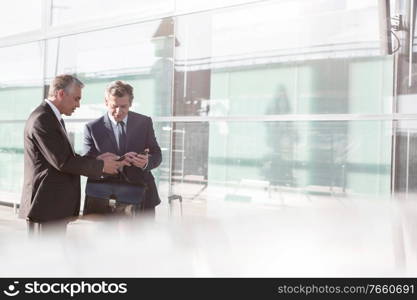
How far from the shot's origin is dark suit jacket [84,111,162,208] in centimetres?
258

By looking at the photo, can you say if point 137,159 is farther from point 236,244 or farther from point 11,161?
point 11,161

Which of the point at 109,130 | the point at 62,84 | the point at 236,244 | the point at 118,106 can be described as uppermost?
the point at 62,84

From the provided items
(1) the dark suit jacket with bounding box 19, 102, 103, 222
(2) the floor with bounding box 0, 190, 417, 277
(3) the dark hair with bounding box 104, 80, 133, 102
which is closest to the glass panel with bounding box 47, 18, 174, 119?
(3) the dark hair with bounding box 104, 80, 133, 102

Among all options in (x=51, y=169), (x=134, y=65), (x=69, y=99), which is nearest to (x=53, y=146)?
(x=51, y=169)

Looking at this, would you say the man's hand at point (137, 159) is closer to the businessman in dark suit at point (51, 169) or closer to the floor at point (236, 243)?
the businessman in dark suit at point (51, 169)

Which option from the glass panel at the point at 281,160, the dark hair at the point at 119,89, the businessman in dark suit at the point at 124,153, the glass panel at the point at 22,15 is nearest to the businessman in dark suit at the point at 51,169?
the businessman in dark suit at the point at 124,153

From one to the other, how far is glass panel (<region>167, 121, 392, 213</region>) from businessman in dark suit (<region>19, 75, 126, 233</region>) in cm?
59

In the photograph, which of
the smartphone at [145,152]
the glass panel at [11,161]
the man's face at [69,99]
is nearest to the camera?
the man's face at [69,99]

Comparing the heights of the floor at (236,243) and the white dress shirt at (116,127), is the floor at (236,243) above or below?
below

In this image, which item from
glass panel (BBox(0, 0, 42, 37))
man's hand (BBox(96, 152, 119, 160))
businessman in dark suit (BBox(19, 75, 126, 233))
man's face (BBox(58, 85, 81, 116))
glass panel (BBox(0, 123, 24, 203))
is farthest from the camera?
glass panel (BBox(0, 123, 24, 203))

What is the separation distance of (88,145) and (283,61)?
1288 mm

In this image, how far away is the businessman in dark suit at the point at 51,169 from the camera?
2.27 m

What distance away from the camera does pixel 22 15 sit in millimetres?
3150

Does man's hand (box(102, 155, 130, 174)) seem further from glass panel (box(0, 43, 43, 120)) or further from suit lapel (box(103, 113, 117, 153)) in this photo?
glass panel (box(0, 43, 43, 120))
